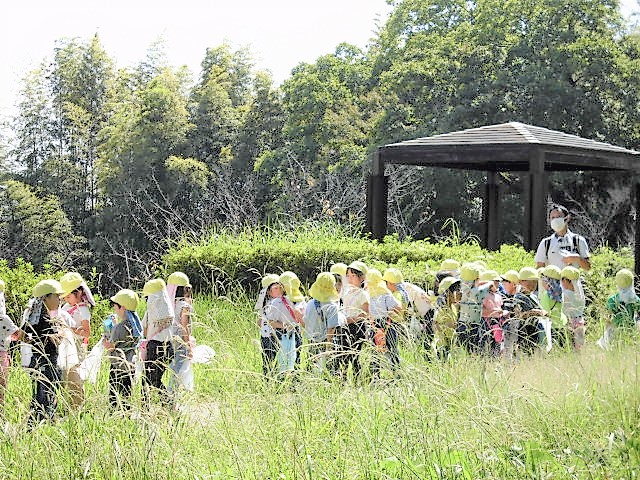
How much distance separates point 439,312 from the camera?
25.9 ft

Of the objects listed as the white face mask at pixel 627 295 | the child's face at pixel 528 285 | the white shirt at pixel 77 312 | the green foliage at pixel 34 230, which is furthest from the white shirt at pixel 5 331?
the green foliage at pixel 34 230

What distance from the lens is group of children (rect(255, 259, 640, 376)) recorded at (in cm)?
755

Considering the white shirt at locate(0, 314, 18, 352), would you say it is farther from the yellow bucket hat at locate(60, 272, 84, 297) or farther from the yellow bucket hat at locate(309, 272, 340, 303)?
the yellow bucket hat at locate(309, 272, 340, 303)

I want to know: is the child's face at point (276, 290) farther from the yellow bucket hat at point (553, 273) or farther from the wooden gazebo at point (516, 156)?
the wooden gazebo at point (516, 156)

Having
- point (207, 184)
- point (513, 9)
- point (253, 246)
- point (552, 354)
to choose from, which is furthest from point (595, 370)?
point (207, 184)

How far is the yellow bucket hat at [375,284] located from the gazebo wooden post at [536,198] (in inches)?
223

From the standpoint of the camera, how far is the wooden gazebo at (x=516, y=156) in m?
13.6

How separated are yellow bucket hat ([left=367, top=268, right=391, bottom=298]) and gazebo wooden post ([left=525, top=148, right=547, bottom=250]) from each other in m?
5.66

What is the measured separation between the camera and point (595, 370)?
19.5 ft

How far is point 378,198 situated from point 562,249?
16.2ft

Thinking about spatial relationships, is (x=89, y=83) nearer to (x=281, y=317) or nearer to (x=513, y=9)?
(x=513, y=9)

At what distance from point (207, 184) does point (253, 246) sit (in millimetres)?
21316

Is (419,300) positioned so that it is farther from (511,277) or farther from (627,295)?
(627,295)

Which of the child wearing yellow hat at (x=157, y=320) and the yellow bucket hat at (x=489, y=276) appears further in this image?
the yellow bucket hat at (x=489, y=276)
